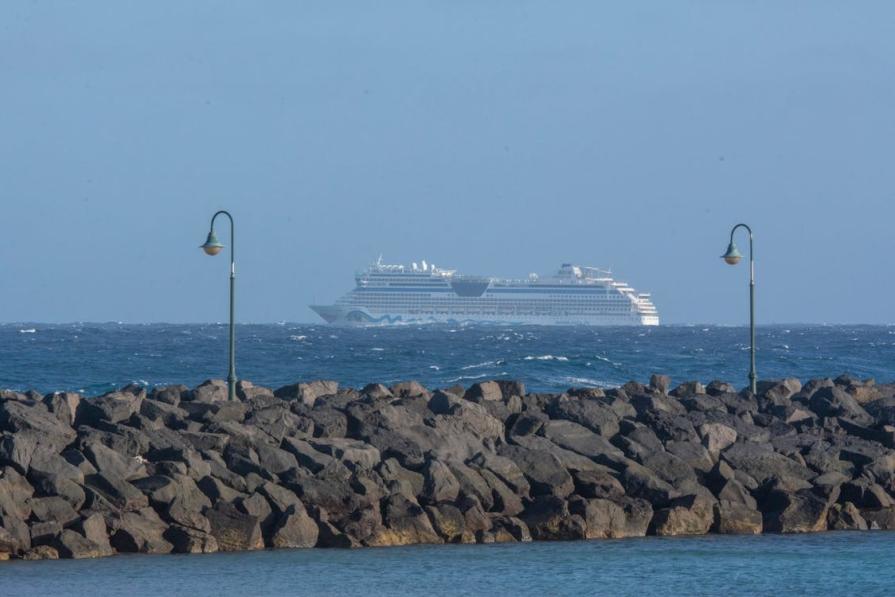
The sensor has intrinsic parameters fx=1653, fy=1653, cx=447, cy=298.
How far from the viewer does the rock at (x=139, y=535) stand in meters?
12.1

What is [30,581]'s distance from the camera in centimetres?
1099

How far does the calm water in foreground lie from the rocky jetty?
284mm

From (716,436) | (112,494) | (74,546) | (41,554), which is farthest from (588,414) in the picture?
(41,554)

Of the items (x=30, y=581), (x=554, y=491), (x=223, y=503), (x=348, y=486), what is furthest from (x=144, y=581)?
(x=554, y=491)

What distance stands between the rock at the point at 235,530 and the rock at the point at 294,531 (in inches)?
5.6

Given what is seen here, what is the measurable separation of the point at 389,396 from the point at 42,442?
17.8 feet

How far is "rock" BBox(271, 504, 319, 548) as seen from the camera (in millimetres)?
12508

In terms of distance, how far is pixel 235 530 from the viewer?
12422mm

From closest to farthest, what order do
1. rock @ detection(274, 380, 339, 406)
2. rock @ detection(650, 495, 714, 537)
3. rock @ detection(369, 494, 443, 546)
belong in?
rock @ detection(369, 494, 443, 546)
rock @ detection(650, 495, 714, 537)
rock @ detection(274, 380, 339, 406)

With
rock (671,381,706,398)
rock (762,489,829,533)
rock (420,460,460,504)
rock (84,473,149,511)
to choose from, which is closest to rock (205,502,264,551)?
rock (84,473,149,511)

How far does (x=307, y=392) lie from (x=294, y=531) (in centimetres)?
546

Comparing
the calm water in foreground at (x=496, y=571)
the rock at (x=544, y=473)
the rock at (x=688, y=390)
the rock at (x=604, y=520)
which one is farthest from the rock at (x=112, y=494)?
the rock at (x=688, y=390)

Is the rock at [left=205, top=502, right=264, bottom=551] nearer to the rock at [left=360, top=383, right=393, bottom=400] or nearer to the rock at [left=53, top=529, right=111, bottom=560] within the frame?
the rock at [left=53, top=529, right=111, bottom=560]

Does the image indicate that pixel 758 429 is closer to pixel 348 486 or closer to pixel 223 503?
pixel 348 486
